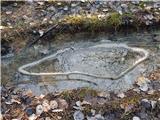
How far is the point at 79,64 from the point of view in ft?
16.1

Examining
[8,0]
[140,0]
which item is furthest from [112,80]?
[8,0]

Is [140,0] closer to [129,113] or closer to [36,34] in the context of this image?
[36,34]

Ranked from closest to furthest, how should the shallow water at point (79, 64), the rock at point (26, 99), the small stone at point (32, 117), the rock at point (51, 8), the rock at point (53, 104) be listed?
1. the small stone at point (32, 117)
2. the rock at point (53, 104)
3. the rock at point (26, 99)
4. the shallow water at point (79, 64)
5. the rock at point (51, 8)

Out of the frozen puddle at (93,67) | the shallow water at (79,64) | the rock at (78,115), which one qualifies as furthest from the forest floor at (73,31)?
the frozen puddle at (93,67)

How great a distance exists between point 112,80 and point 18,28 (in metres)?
1.59

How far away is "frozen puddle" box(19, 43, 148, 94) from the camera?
459 cm

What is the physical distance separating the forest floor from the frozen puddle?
0.23 m

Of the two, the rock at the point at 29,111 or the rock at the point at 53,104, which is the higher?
the rock at the point at 53,104

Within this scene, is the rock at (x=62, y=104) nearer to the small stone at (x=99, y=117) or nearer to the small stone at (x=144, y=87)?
the small stone at (x=99, y=117)

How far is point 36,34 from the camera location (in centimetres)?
521

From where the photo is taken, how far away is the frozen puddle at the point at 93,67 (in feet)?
15.1

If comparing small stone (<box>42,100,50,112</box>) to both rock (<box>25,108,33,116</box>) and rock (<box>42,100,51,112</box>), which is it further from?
rock (<box>25,108,33,116</box>)

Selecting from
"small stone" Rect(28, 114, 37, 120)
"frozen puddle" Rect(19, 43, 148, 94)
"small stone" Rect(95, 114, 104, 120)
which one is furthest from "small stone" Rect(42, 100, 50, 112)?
"small stone" Rect(95, 114, 104, 120)

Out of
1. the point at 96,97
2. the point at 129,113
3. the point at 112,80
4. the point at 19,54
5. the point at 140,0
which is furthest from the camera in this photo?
the point at 140,0
